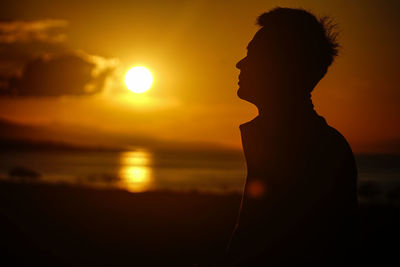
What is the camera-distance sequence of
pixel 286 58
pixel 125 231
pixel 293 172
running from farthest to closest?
pixel 125 231, pixel 286 58, pixel 293 172

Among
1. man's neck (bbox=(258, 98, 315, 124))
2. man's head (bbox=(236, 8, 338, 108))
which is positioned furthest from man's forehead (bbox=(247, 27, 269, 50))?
man's neck (bbox=(258, 98, 315, 124))

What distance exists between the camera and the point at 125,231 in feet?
37.1

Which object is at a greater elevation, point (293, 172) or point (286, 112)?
point (286, 112)

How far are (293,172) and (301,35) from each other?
587 millimetres

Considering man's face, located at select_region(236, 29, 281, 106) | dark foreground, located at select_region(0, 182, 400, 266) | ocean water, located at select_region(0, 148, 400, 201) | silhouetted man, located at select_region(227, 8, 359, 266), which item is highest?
ocean water, located at select_region(0, 148, 400, 201)

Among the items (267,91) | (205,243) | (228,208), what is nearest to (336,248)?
(267,91)

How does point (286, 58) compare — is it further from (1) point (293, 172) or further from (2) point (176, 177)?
(2) point (176, 177)

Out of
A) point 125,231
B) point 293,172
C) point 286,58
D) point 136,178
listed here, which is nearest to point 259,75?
point 286,58

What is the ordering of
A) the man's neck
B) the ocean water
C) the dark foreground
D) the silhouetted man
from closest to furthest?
the silhouetted man
the man's neck
the dark foreground
the ocean water

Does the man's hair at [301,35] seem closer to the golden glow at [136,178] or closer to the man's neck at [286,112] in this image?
the man's neck at [286,112]

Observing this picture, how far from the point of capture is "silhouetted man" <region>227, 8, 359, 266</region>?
2.09 m

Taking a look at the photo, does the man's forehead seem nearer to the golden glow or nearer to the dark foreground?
the dark foreground

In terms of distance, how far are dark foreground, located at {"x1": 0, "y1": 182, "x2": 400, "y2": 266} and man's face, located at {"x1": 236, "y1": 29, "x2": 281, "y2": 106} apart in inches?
184

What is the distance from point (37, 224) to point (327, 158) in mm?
10668
